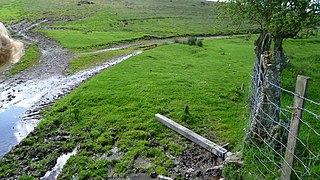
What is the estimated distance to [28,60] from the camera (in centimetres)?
3316

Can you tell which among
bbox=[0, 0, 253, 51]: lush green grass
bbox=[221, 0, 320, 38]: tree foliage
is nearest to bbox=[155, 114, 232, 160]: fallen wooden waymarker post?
bbox=[221, 0, 320, 38]: tree foliage

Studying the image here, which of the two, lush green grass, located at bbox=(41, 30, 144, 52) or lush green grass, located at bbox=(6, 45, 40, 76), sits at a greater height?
lush green grass, located at bbox=(41, 30, 144, 52)

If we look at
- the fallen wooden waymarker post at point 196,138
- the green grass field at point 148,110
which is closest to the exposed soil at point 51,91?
the fallen wooden waymarker post at point 196,138

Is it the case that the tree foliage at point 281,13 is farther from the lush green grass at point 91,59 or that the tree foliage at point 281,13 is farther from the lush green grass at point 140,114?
the lush green grass at point 91,59

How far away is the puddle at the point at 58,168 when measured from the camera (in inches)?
481

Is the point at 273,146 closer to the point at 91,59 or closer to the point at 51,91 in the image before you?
the point at 51,91

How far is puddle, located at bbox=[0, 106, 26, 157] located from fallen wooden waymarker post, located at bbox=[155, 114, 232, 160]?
710 cm

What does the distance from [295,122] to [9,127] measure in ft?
48.0

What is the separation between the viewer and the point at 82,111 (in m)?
17.9

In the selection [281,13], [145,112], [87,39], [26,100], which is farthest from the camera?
[87,39]

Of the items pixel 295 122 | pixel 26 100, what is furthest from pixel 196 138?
pixel 26 100

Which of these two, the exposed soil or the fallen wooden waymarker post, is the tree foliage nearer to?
the fallen wooden waymarker post

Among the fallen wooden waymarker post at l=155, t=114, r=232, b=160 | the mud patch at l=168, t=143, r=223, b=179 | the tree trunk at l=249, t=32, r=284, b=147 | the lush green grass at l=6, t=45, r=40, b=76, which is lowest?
the mud patch at l=168, t=143, r=223, b=179

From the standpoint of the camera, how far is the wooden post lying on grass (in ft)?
23.9
